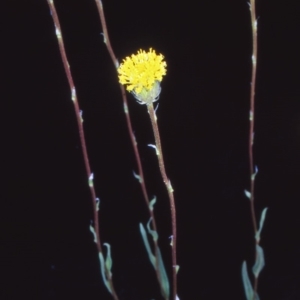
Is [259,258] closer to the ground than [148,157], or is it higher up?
closer to the ground

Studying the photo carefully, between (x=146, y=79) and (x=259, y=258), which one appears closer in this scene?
(x=146, y=79)

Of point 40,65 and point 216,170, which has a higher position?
point 40,65

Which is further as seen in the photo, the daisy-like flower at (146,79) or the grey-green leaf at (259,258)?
the grey-green leaf at (259,258)

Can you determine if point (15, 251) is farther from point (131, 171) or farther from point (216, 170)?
point (216, 170)

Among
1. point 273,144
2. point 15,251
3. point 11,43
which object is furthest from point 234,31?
point 15,251

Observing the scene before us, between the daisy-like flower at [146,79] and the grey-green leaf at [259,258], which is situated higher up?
the daisy-like flower at [146,79]

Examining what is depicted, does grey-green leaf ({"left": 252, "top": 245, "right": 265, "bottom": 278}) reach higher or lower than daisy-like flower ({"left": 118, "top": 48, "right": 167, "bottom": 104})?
lower

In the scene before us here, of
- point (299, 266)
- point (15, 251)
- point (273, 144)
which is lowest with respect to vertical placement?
point (299, 266)

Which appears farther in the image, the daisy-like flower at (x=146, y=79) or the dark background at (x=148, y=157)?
the dark background at (x=148, y=157)
